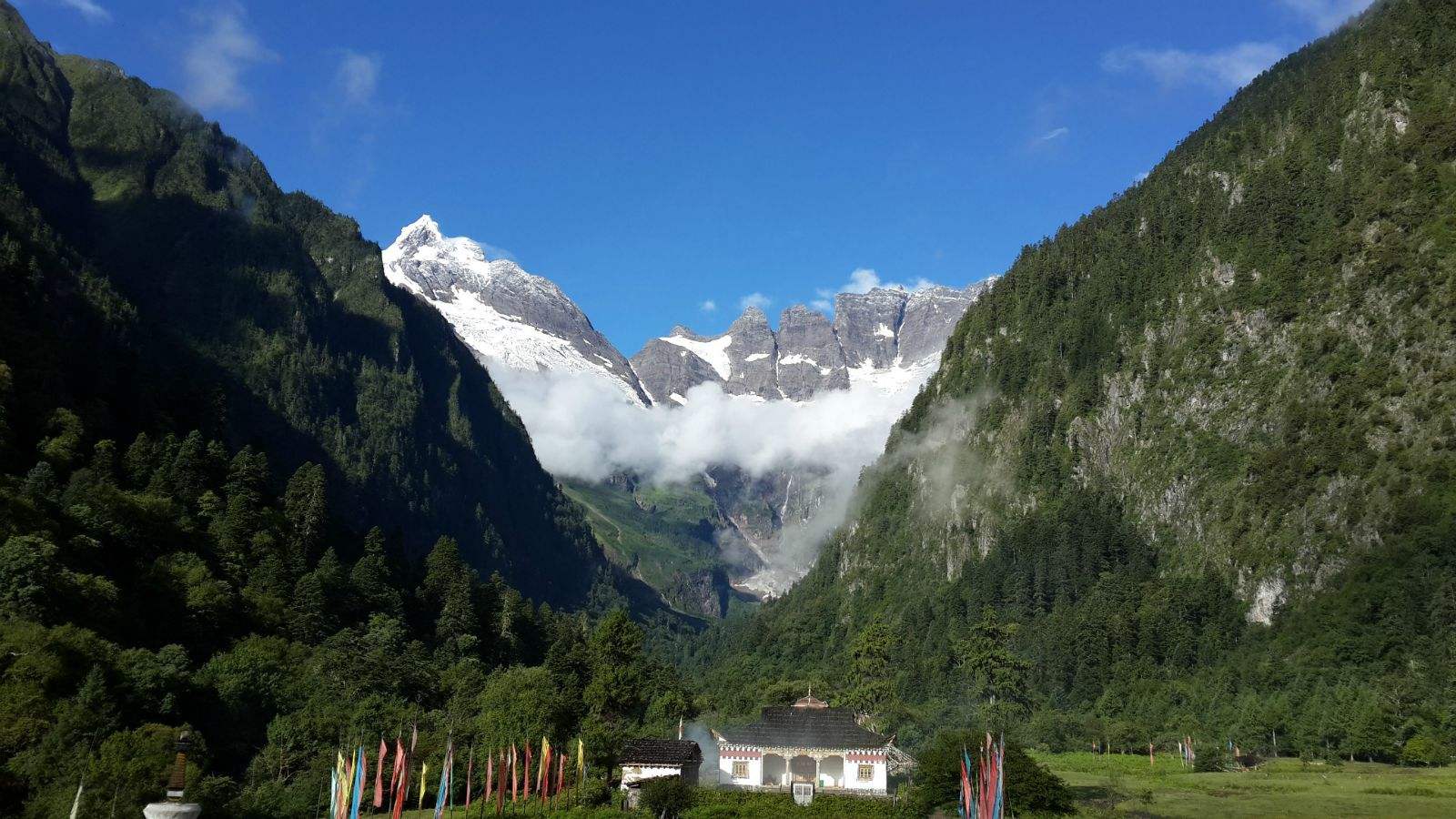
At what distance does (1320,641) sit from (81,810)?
156m

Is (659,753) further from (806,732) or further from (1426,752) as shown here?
(1426,752)

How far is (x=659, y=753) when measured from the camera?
10225 centimetres

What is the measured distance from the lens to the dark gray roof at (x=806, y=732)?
342ft

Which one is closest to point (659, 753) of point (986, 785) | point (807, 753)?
point (807, 753)

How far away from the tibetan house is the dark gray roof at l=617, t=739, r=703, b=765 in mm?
4594

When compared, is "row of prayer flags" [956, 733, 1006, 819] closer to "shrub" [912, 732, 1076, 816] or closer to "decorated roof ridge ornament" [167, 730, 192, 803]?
"shrub" [912, 732, 1076, 816]

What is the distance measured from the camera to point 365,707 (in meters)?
111

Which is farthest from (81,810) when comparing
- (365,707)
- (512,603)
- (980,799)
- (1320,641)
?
(1320,641)

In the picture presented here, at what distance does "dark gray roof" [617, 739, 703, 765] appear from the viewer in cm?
10138

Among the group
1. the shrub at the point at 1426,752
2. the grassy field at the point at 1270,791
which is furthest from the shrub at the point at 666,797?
the shrub at the point at 1426,752

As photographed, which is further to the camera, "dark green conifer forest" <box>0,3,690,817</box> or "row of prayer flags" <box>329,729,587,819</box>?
"dark green conifer forest" <box>0,3,690,817</box>

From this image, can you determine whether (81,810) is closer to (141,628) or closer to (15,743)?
(15,743)

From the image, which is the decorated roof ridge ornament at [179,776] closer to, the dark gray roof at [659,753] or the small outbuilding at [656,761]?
the small outbuilding at [656,761]

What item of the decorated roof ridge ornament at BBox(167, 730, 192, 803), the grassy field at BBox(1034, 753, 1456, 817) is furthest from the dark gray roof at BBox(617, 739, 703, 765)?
the decorated roof ridge ornament at BBox(167, 730, 192, 803)
